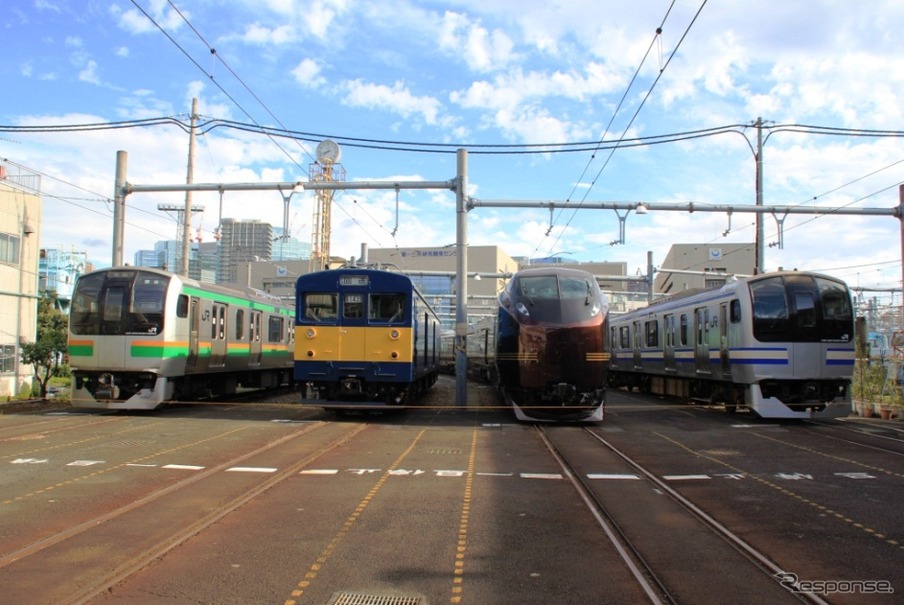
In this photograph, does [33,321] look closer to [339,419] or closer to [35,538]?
[339,419]

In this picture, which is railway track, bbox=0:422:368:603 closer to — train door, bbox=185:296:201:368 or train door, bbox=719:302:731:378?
train door, bbox=185:296:201:368

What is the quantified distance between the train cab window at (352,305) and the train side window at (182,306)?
3997mm

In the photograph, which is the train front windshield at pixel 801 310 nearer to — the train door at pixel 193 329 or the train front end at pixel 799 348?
the train front end at pixel 799 348

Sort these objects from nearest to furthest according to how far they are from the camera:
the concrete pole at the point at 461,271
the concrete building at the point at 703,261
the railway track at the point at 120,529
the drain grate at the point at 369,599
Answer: the drain grate at the point at 369,599 → the railway track at the point at 120,529 → the concrete pole at the point at 461,271 → the concrete building at the point at 703,261

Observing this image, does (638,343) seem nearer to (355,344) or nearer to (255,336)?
(355,344)

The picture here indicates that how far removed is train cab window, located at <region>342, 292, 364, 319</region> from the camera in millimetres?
15680

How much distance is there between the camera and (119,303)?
15.8 metres

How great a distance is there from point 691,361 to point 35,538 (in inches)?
664

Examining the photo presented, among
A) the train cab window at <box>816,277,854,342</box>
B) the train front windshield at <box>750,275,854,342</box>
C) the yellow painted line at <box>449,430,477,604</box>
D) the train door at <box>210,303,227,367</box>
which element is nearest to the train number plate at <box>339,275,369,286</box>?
the train door at <box>210,303,227,367</box>

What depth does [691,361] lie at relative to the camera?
19.1m

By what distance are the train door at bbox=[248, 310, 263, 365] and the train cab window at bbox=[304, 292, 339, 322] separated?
584 cm

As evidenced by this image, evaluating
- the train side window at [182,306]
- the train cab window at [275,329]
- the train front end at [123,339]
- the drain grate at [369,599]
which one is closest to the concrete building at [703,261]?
the train cab window at [275,329]

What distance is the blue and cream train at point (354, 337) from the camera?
1538 cm

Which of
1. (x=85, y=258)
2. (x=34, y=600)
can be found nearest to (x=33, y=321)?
(x=34, y=600)
